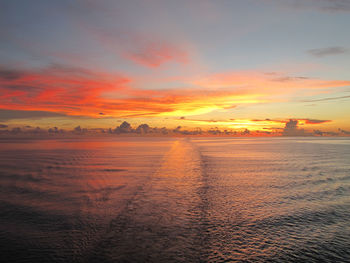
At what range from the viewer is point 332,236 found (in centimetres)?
1184

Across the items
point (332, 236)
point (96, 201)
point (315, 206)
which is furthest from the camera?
point (96, 201)

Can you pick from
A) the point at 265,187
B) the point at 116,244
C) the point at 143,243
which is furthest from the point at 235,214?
the point at 265,187

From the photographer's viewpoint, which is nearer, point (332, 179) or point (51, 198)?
point (51, 198)

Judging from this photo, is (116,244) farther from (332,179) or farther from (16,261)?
(332,179)

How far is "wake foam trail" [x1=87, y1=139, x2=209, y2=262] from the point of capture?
392 inches

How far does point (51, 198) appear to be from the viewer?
18.6m

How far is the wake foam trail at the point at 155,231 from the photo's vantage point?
32.7 ft

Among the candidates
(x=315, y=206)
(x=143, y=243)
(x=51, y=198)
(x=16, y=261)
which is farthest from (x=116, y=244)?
(x=315, y=206)

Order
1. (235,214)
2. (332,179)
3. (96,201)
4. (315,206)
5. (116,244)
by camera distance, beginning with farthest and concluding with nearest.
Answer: (332,179) < (96,201) < (315,206) < (235,214) < (116,244)

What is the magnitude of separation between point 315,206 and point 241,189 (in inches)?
263

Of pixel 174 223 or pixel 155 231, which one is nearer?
pixel 155 231

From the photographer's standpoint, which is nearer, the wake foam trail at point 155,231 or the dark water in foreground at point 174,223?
the wake foam trail at point 155,231

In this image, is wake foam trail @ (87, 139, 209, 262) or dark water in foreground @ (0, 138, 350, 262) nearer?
wake foam trail @ (87, 139, 209, 262)

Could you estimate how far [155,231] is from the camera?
12.4 meters
